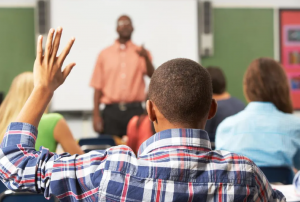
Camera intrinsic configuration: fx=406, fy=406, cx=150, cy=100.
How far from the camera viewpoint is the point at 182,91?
3.13 feet

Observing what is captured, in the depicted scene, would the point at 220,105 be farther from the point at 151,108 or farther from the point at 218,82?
the point at 151,108

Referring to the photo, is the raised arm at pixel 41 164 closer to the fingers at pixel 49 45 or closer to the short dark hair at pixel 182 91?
the fingers at pixel 49 45

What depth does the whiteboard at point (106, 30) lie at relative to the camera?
5.96 m

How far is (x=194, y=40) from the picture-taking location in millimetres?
6148

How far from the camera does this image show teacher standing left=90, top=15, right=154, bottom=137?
4.87 metres

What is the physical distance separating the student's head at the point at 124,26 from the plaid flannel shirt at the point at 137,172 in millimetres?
4123

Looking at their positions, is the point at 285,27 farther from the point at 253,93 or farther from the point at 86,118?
the point at 253,93

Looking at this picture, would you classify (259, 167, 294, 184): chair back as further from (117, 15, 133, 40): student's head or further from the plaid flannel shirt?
(117, 15, 133, 40): student's head

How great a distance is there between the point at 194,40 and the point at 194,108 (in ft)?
17.4

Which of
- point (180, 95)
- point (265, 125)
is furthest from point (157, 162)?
point (265, 125)

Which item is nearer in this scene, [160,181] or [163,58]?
[160,181]

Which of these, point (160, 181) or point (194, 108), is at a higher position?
point (194, 108)

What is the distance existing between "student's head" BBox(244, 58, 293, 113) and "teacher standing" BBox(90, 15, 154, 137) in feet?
8.41

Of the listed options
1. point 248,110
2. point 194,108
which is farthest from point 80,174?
point 248,110
